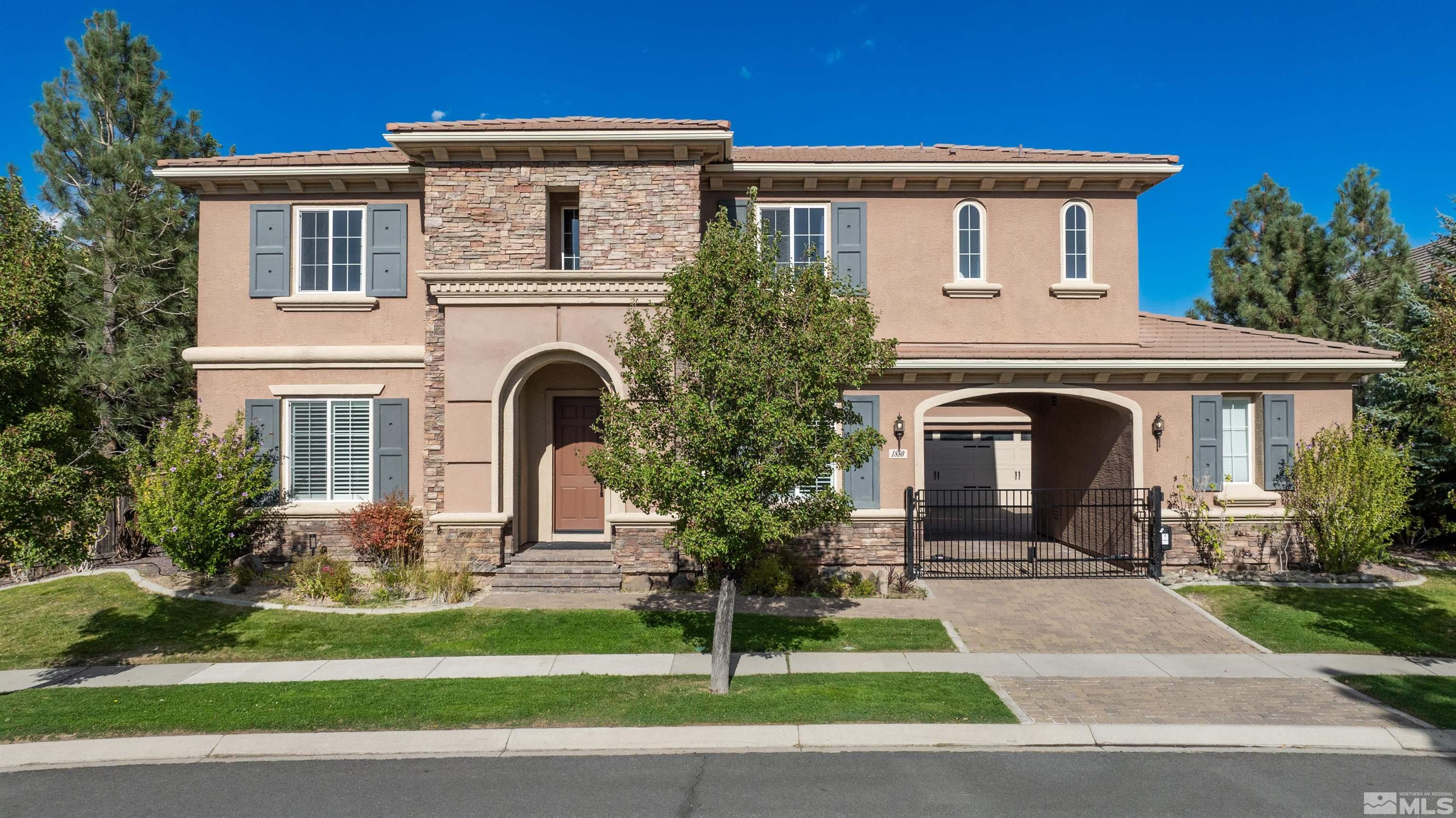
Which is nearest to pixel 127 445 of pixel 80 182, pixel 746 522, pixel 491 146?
pixel 80 182

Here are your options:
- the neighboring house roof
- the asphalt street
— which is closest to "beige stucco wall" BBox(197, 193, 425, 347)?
the asphalt street

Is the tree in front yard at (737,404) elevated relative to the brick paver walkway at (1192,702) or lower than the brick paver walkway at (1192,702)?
elevated

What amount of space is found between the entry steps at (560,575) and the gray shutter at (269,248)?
6.98 metres

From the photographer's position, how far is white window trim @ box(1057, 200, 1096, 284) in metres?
14.1

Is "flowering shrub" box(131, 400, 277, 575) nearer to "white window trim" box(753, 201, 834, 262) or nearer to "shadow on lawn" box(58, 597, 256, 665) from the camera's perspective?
"shadow on lawn" box(58, 597, 256, 665)

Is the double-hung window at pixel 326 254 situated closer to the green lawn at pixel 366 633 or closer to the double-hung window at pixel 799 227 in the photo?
the green lawn at pixel 366 633

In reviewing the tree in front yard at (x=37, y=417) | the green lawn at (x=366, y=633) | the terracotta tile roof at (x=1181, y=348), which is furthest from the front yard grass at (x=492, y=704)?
the terracotta tile roof at (x=1181, y=348)

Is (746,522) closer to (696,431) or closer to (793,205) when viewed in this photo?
(696,431)

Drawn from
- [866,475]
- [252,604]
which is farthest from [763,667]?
[252,604]

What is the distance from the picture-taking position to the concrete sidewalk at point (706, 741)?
21.6 ft

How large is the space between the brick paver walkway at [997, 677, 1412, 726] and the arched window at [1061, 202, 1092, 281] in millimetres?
8252

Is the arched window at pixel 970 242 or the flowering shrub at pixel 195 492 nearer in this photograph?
the flowering shrub at pixel 195 492

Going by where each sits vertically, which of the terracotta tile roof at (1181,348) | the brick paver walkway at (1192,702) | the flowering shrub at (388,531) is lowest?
the brick paver walkway at (1192,702)

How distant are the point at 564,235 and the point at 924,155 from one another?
730cm
